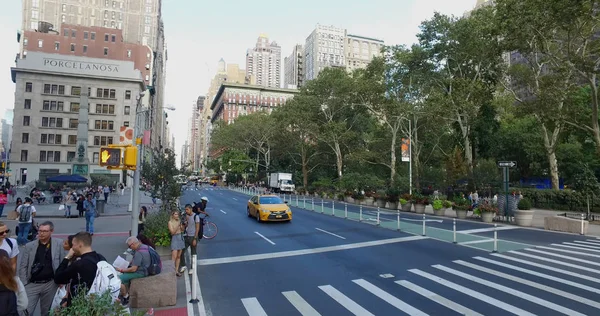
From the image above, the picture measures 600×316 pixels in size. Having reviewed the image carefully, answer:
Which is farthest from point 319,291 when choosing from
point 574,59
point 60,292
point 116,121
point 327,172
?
point 116,121

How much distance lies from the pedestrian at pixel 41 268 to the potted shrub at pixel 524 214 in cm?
2164

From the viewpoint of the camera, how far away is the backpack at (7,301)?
3.63 metres

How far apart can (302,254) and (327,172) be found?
2352 inches

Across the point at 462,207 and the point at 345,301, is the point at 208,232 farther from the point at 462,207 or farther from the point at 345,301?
the point at 462,207

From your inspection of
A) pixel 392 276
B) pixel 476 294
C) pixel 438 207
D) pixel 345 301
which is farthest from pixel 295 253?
pixel 438 207

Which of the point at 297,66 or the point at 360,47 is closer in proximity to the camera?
the point at 360,47

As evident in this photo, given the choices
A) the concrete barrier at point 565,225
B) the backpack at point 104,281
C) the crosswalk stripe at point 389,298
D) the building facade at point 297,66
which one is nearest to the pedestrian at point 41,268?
the backpack at point 104,281

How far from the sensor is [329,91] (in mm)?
52781

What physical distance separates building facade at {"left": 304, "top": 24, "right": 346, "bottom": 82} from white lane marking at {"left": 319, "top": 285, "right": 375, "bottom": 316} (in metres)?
142

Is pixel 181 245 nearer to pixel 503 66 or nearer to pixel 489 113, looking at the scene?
pixel 503 66

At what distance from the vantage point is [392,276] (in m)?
9.35

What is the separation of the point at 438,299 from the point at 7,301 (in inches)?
271

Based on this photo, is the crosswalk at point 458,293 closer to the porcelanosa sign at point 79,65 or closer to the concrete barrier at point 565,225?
the concrete barrier at point 565,225

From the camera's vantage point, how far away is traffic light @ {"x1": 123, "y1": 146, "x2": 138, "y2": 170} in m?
8.60
